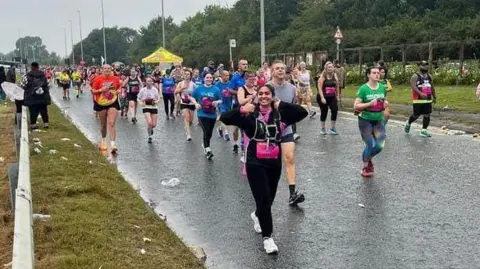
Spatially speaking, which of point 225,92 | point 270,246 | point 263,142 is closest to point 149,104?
point 225,92

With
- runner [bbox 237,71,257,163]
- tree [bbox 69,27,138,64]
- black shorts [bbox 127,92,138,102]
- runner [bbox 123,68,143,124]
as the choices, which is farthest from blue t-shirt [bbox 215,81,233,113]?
tree [bbox 69,27,138,64]

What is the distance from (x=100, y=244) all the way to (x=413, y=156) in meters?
6.83

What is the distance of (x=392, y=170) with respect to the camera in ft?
32.2

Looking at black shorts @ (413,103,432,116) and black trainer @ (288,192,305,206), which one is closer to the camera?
black trainer @ (288,192,305,206)

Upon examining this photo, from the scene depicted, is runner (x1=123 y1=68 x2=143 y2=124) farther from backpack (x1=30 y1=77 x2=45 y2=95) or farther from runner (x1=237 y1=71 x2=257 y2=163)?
runner (x1=237 y1=71 x2=257 y2=163)

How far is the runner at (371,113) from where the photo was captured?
30.3 ft

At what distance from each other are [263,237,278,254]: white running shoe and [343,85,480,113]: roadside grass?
43.1ft

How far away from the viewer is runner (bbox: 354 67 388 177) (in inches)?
364

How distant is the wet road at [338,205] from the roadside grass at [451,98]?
5749 millimetres

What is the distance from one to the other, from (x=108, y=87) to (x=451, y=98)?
12905mm

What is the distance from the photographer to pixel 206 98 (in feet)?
39.8

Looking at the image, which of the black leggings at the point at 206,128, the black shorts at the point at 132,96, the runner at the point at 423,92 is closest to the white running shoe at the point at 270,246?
the black leggings at the point at 206,128

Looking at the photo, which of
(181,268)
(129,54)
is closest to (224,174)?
(181,268)

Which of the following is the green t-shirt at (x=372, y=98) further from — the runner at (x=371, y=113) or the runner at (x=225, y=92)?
the runner at (x=225, y=92)
